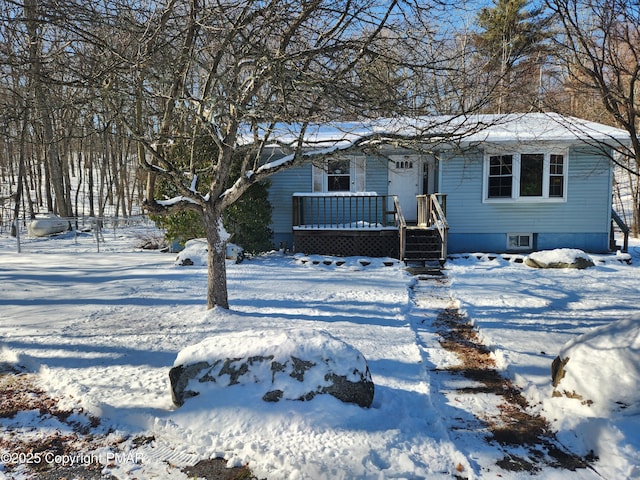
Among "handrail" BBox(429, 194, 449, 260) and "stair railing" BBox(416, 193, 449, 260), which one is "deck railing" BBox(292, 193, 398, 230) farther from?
"handrail" BBox(429, 194, 449, 260)

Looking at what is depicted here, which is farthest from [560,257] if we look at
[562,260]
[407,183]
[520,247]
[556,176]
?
[407,183]

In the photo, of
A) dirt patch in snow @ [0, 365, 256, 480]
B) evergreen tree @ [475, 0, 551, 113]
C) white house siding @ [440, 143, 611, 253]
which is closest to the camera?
dirt patch in snow @ [0, 365, 256, 480]

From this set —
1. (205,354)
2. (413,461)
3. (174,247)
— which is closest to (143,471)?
(205,354)

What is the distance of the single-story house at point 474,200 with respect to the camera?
466 inches

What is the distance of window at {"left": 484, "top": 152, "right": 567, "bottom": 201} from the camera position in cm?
1223

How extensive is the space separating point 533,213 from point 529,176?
1.04 metres

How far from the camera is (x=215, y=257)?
6219 millimetres

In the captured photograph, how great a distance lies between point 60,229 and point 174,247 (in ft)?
29.3

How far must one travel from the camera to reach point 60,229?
61.2 ft

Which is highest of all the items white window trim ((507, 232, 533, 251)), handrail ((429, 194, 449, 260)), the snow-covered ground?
Result: handrail ((429, 194, 449, 260))

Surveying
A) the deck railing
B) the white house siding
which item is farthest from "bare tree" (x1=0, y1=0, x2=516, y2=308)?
the white house siding

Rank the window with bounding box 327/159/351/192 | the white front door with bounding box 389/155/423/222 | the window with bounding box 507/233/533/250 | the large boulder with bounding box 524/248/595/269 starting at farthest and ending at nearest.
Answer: the white front door with bounding box 389/155/423/222 < the window with bounding box 327/159/351/192 < the window with bounding box 507/233/533/250 < the large boulder with bounding box 524/248/595/269

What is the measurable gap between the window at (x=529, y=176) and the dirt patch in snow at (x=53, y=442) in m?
11.3

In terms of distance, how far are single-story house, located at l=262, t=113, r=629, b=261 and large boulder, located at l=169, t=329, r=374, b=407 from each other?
8011 millimetres
